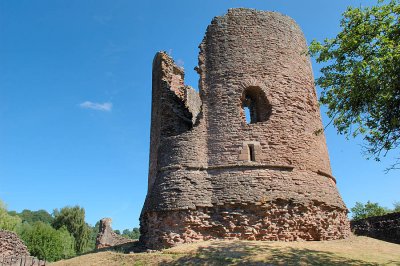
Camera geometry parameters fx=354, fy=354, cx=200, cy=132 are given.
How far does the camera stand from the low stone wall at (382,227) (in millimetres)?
15594

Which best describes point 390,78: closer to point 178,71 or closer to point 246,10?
point 246,10

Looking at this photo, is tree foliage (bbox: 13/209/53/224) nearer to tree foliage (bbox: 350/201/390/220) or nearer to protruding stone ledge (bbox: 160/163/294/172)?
tree foliage (bbox: 350/201/390/220)

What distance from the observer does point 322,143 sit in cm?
1306

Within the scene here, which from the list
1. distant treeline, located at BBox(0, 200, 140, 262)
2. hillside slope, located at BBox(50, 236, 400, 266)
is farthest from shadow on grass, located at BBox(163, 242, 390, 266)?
distant treeline, located at BBox(0, 200, 140, 262)

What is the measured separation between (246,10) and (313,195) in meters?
7.11

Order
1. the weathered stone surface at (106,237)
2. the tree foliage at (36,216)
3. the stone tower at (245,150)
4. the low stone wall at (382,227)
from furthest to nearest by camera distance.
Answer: the tree foliage at (36,216)
the weathered stone surface at (106,237)
the low stone wall at (382,227)
the stone tower at (245,150)

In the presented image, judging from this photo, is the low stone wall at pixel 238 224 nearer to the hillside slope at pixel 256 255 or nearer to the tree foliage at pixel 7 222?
the hillside slope at pixel 256 255

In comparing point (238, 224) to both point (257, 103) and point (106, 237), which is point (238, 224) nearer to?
point (257, 103)

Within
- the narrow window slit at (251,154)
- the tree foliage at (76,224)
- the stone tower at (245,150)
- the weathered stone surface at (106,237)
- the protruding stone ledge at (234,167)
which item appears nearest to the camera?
the stone tower at (245,150)

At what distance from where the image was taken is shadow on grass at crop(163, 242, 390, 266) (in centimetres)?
803

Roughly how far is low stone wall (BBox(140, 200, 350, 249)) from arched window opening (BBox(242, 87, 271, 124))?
3.17 meters

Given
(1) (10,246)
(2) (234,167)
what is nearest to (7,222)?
(1) (10,246)

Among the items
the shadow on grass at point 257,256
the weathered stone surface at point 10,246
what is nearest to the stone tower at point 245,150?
the shadow on grass at point 257,256

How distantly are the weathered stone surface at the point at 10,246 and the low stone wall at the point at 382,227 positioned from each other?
16365 mm
